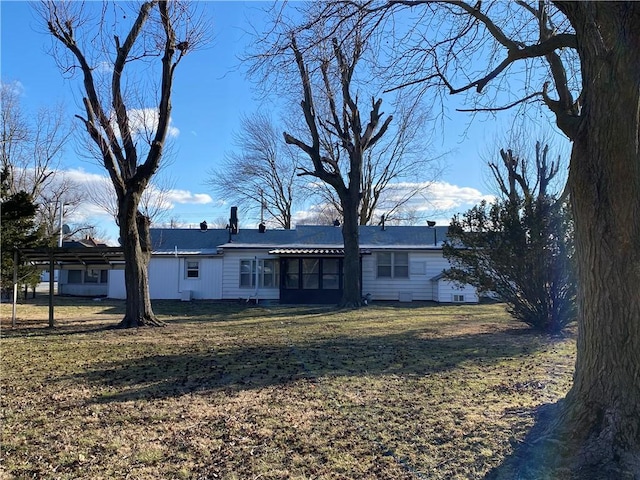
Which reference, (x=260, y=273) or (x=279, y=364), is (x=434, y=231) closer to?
(x=260, y=273)

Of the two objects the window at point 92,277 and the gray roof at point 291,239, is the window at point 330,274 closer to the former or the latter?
the gray roof at point 291,239

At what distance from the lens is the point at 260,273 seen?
2302 centimetres

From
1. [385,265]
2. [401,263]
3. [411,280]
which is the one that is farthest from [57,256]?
[411,280]

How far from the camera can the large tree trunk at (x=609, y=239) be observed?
3582 millimetres

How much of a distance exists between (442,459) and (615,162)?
267 centimetres

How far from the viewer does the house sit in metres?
22.0

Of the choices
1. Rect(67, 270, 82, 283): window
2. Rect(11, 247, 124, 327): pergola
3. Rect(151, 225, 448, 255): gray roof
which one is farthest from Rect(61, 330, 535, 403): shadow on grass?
Rect(67, 270, 82, 283): window

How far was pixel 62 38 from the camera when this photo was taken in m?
11.4

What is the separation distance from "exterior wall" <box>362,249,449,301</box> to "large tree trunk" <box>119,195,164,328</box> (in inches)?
483

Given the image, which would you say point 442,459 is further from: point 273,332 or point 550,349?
point 273,332

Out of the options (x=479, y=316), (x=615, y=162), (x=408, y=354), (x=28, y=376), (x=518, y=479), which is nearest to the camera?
(x=518, y=479)

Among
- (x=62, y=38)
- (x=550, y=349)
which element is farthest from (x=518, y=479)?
(x=62, y=38)

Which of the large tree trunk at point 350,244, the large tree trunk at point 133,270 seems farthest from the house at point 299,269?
the large tree trunk at point 133,270

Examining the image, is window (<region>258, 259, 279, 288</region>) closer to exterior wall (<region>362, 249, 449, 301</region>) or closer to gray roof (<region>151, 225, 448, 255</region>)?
gray roof (<region>151, 225, 448, 255</region>)
